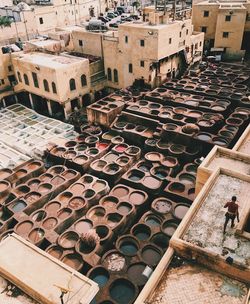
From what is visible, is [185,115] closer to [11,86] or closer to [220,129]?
[220,129]

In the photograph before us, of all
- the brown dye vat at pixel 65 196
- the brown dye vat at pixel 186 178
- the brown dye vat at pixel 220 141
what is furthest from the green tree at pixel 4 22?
the brown dye vat at pixel 186 178

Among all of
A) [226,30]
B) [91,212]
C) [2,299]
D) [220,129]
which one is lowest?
[91,212]

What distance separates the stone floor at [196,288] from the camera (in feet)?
39.4

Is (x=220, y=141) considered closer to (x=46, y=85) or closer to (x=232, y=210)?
(x=232, y=210)

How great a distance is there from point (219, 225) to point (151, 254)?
6.74 m

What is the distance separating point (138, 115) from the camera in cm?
3319

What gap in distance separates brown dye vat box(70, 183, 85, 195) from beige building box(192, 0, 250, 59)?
31.2 metres

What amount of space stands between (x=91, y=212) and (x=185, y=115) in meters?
14.8

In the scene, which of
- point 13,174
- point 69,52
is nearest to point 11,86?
point 69,52

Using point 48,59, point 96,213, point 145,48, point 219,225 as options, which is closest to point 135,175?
point 96,213

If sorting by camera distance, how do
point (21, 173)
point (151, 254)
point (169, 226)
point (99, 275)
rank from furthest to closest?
point (21, 173), point (169, 226), point (151, 254), point (99, 275)

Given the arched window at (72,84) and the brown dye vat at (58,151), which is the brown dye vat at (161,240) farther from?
the arched window at (72,84)

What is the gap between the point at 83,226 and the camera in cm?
2228

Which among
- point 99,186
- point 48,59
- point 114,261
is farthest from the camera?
point 48,59
